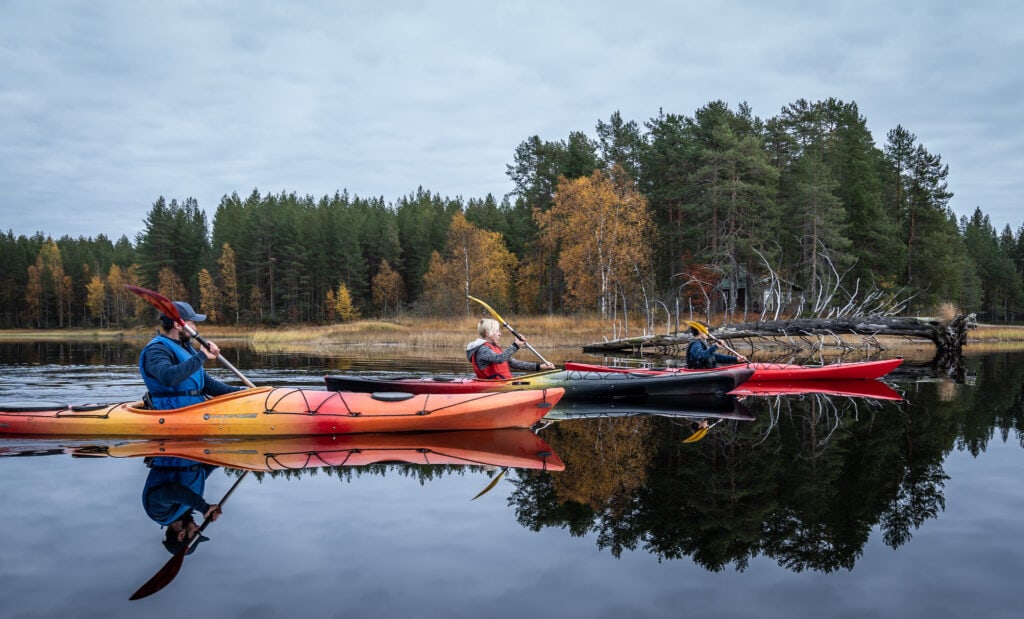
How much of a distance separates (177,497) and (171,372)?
2.02 meters

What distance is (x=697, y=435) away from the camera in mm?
8164

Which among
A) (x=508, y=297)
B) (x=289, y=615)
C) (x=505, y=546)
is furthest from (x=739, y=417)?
(x=508, y=297)

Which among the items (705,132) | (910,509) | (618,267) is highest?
(705,132)

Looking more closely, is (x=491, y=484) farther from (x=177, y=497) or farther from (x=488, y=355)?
(x=488, y=355)

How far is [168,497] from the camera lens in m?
5.68

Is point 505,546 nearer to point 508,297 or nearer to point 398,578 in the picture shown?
point 398,578

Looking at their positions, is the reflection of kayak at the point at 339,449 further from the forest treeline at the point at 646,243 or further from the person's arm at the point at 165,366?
the forest treeline at the point at 646,243

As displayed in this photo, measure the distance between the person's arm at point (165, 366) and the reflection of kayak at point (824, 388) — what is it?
9.24 m

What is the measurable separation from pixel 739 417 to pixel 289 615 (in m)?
7.45

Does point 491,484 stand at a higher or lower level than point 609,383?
lower

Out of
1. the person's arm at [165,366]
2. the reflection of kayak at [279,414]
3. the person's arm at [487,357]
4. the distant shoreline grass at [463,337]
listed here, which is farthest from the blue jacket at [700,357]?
the distant shoreline grass at [463,337]

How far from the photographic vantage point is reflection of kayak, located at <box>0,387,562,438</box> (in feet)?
25.6

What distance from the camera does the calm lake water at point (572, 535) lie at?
12.2ft

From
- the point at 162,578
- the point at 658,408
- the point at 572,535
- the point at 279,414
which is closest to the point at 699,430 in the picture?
the point at 658,408
